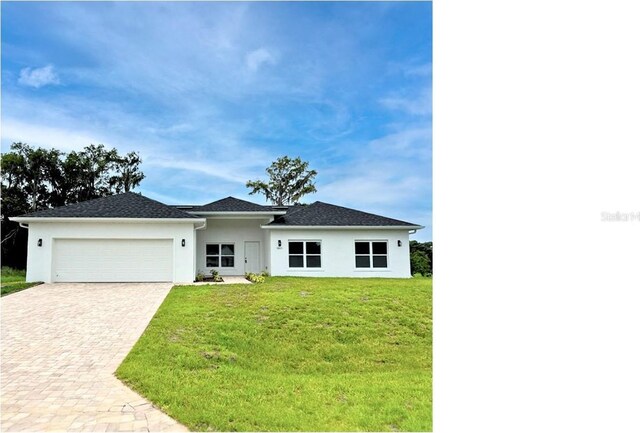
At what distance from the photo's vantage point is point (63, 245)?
33.7 ft

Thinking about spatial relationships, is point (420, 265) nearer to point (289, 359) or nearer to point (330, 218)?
point (330, 218)

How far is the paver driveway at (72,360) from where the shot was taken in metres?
2.76

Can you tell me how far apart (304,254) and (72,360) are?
789 centimetres

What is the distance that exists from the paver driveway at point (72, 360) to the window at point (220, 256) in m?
4.22

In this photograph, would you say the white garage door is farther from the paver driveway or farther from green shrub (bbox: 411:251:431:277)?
green shrub (bbox: 411:251:431:277)

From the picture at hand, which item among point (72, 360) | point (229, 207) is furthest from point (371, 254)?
point (72, 360)

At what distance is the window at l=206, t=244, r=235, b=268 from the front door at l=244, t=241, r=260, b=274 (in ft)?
1.36

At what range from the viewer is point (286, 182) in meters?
21.5
